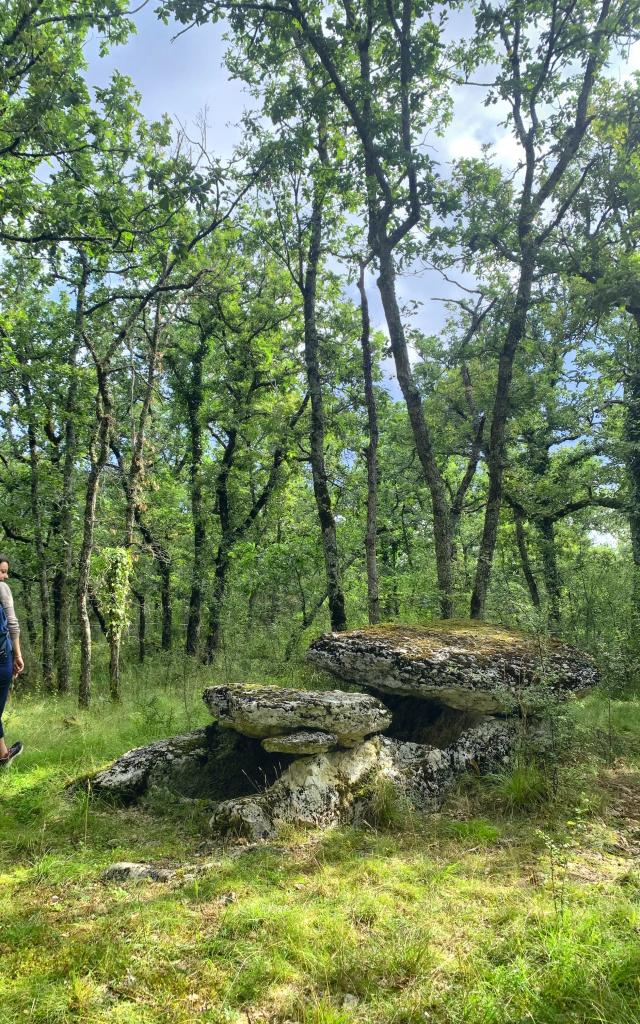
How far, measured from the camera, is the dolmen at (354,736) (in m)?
6.18

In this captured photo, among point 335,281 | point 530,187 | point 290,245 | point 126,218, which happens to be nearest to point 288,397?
point 335,281

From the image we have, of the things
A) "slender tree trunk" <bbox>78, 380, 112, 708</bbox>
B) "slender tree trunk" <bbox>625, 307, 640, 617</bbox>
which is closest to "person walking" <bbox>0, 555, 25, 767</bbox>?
"slender tree trunk" <bbox>78, 380, 112, 708</bbox>

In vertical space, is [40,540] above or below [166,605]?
above

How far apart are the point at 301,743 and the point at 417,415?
7.49 m

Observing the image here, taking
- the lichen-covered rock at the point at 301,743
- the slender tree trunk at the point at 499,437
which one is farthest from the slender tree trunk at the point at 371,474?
the lichen-covered rock at the point at 301,743

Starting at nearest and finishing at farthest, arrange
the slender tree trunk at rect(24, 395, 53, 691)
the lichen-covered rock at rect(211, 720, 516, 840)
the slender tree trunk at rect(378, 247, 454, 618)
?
the lichen-covered rock at rect(211, 720, 516, 840), the slender tree trunk at rect(378, 247, 454, 618), the slender tree trunk at rect(24, 395, 53, 691)

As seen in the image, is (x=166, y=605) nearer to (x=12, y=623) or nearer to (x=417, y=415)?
(x=417, y=415)

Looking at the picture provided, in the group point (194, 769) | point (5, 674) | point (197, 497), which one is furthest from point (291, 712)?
point (197, 497)

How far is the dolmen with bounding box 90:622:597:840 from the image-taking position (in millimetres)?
6176

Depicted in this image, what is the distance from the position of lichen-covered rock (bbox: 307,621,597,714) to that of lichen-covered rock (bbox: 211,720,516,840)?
49 centimetres

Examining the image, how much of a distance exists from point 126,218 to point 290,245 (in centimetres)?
858

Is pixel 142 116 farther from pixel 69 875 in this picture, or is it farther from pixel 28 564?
pixel 28 564

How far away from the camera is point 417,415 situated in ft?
38.2

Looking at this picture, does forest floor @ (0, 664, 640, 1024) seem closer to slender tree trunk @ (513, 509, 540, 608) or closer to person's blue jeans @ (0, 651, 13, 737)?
person's blue jeans @ (0, 651, 13, 737)
